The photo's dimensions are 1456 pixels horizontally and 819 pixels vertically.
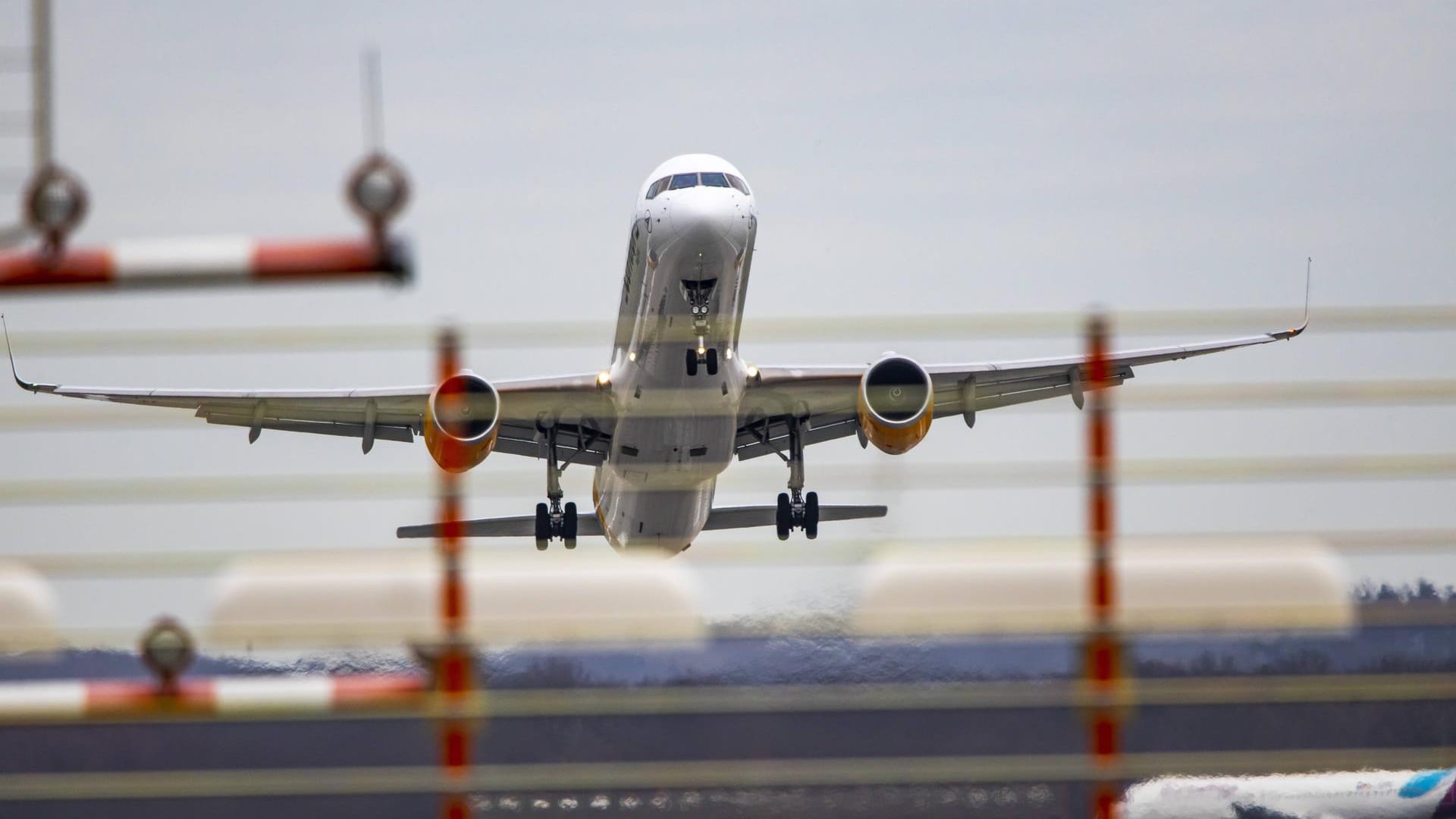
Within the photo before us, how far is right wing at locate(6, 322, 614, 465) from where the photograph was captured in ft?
51.0

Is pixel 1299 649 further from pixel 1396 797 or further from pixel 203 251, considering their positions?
pixel 203 251

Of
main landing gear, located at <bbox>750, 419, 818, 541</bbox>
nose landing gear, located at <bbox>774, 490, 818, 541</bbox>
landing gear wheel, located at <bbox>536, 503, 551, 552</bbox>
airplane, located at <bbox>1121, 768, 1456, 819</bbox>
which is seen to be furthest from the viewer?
nose landing gear, located at <bbox>774, 490, 818, 541</bbox>

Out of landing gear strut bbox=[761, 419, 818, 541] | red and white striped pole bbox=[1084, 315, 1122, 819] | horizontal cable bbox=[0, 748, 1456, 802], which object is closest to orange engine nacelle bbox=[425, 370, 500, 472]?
horizontal cable bbox=[0, 748, 1456, 802]

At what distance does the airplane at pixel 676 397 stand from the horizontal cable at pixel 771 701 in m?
9.91

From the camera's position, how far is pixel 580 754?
5160mm

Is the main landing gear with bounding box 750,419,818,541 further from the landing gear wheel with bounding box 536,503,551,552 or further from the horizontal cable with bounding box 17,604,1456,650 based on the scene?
the horizontal cable with bounding box 17,604,1456,650

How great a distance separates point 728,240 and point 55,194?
13716 millimetres

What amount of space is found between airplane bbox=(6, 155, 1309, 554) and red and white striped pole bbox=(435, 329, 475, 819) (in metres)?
10.0

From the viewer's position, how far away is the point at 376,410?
56.9 feet

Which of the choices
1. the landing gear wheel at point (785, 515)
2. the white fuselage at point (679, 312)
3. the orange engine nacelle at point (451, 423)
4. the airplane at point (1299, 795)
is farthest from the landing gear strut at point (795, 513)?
the orange engine nacelle at point (451, 423)

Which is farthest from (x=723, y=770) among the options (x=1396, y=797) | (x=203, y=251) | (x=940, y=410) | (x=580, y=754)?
(x=940, y=410)

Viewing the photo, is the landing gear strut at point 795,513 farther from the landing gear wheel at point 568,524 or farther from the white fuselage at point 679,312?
the landing gear wheel at point 568,524

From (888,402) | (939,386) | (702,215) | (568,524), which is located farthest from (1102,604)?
(568,524)

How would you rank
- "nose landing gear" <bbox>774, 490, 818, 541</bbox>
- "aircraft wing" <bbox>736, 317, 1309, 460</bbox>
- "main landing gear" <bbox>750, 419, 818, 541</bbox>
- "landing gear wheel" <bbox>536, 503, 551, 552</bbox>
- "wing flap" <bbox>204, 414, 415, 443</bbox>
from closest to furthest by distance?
"aircraft wing" <bbox>736, 317, 1309, 460</bbox> → "wing flap" <bbox>204, 414, 415, 443</bbox> → "main landing gear" <bbox>750, 419, 818, 541</bbox> → "landing gear wheel" <bbox>536, 503, 551, 552</bbox> → "nose landing gear" <bbox>774, 490, 818, 541</bbox>
